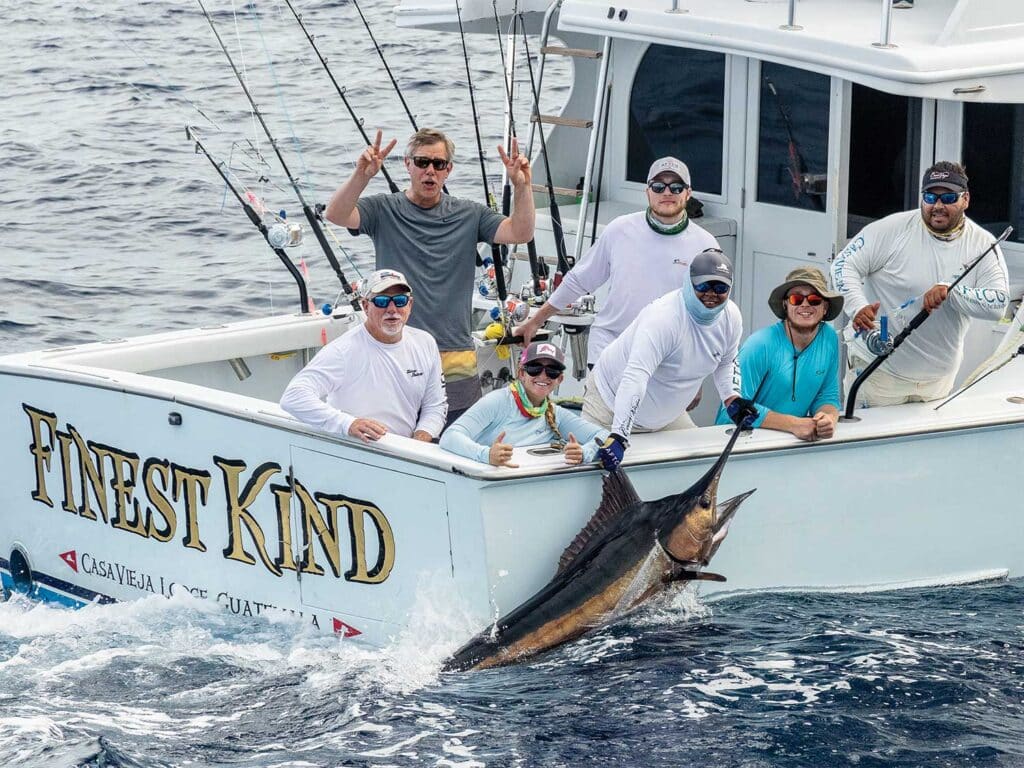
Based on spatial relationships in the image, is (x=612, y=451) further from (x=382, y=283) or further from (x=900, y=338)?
(x=900, y=338)

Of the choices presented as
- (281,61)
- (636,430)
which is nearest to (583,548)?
(636,430)

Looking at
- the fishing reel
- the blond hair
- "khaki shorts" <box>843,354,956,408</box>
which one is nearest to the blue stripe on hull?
the fishing reel

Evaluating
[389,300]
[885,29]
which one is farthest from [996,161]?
[389,300]

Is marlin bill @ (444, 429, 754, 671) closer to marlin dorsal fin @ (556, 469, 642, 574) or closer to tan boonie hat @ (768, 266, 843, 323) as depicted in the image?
marlin dorsal fin @ (556, 469, 642, 574)

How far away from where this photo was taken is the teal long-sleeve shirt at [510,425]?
6.34 m

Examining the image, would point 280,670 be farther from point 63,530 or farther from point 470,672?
point 63,530

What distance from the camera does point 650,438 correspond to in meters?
6.51

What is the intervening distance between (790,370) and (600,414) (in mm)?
795

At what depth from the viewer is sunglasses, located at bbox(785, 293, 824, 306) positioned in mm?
6516

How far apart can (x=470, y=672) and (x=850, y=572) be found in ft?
5.46

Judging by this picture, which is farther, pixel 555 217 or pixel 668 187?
pixel 555 217

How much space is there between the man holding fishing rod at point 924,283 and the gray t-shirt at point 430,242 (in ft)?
5.15

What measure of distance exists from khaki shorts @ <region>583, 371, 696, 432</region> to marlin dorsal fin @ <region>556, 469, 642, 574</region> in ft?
1.36

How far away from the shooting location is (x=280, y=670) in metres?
6.54
